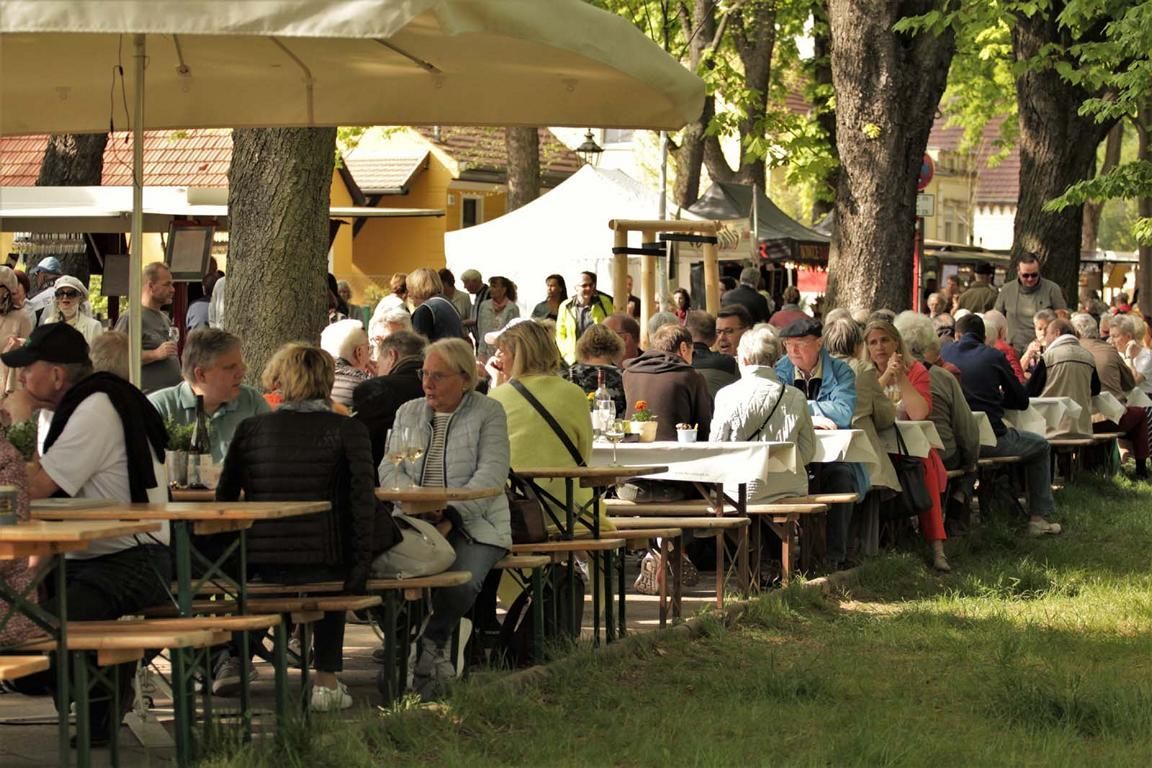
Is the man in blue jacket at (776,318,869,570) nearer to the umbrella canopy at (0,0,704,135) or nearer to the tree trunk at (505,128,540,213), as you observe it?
the umbrella canopy at (0,0,704,135)

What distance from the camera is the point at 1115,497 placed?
17.7m

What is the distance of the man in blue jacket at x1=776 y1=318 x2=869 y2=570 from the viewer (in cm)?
1237

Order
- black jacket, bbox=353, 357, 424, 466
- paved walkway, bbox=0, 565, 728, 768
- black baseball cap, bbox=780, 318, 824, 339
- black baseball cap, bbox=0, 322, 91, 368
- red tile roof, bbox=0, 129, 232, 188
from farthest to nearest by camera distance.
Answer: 1. red tile roof, bbox=0, 129, 232, 188
2. black baseball cap, bbox=780, 318, 824, 339
3. black jacket, bbox=353, 357, 424, 466
4. black baseball cap, bbox=0, 322, 91, 368
5. paved walkway, bbox=0, 565, 728, 768

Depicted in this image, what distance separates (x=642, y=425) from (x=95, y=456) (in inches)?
201

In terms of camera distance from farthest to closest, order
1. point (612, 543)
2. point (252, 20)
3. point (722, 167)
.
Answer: point (722, 167), point (612, 543), point (252, 20)

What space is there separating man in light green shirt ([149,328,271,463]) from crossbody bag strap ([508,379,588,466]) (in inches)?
46.1

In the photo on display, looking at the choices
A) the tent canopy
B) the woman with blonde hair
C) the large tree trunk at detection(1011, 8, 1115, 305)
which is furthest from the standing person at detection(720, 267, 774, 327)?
the woman with blonde hair

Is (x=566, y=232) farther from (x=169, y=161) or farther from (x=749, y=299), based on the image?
(x=169, y=161)

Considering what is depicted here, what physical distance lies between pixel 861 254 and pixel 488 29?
11772 mm

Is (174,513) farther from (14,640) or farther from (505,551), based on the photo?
(505,551)

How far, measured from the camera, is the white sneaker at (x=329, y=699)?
798 centimetres

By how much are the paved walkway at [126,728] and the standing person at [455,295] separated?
979cm

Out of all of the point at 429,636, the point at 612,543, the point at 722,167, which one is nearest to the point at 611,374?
the point at 612,543

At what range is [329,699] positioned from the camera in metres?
8.05
